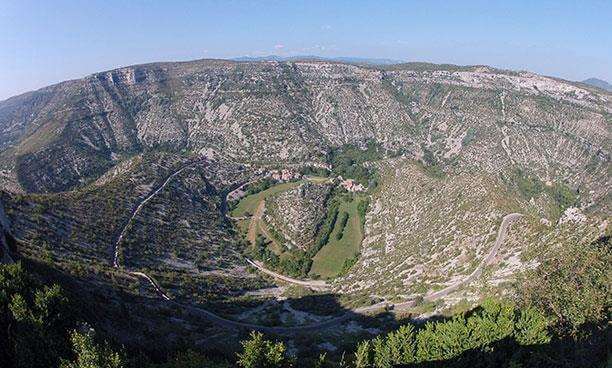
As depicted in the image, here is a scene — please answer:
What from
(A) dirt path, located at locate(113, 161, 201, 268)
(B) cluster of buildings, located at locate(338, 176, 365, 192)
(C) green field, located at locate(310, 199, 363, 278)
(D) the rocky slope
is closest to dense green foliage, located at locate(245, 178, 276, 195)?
(D) the rocky slope

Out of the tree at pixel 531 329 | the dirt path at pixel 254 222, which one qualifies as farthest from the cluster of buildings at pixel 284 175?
the tree at pixel 531 329

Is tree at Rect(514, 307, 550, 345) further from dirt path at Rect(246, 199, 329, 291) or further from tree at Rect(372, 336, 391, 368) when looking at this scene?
dirt path at Rect(246, 199, 329, 291)

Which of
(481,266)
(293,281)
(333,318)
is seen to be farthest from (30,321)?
(293,281)

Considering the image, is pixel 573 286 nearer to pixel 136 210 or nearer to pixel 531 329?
pixel 531 329

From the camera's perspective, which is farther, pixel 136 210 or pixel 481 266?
pixel 136 210

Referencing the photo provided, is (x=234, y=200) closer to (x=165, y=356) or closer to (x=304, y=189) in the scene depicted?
(x=304, y=189)

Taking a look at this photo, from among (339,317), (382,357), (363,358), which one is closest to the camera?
(363,358)

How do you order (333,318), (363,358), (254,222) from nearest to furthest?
(363,358) < (333,318) < (254,222)
